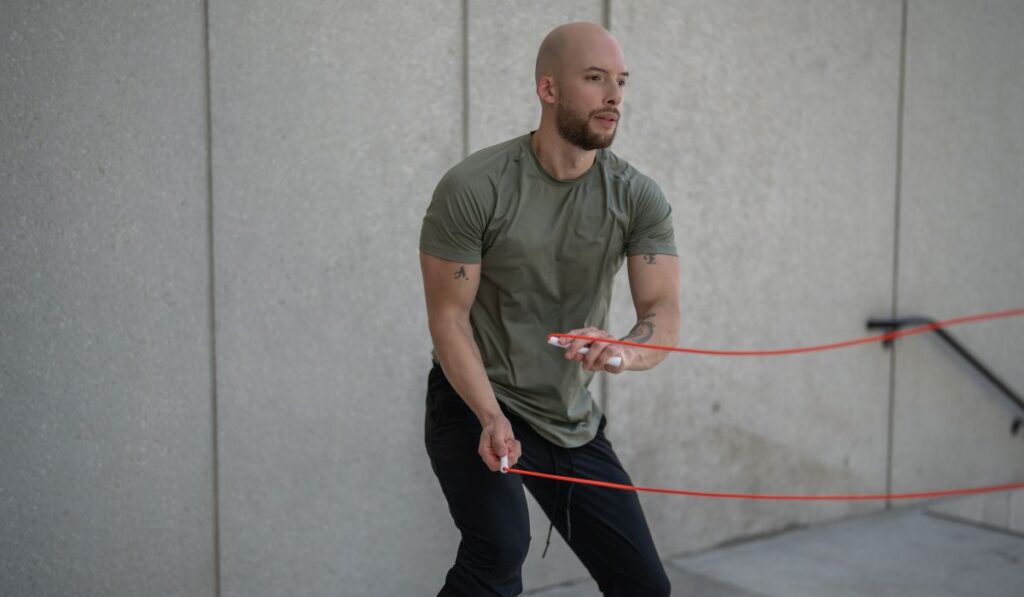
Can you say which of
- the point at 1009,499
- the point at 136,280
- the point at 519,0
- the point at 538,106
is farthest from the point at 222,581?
the point at 1009,499

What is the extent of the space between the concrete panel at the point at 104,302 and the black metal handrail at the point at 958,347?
3510 mm

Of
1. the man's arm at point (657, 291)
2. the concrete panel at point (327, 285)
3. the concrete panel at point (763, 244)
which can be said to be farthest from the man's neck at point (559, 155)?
the concrete panel at point (763, 244)

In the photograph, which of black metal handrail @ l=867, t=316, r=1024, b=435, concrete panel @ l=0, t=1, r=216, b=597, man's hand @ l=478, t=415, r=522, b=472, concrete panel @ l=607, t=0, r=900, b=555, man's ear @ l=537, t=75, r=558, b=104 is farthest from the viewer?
black metal handrail @ l=867, t=316, r=1024, b=435

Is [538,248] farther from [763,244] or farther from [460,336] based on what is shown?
[763,244]

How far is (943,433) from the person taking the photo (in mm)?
5637

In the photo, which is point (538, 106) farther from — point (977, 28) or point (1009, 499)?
point (1009, 499)

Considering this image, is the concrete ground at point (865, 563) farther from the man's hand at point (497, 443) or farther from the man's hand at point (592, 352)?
the man's hand at point (592, 352)

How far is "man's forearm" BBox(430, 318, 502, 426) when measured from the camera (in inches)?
97.2

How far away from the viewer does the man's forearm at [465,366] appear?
8.10 ft

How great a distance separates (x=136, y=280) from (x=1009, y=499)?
5.28 metres

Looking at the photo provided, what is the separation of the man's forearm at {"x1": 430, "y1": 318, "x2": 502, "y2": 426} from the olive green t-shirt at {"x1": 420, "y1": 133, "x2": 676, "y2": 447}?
0.17 m

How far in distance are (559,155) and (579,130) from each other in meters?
0.10

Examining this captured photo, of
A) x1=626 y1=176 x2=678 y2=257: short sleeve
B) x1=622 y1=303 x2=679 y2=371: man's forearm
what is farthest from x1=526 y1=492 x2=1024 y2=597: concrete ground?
x1=626 y1=176 x2=678 y2=257: short sleeve

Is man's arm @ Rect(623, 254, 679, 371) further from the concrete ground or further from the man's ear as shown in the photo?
the concrete ground
